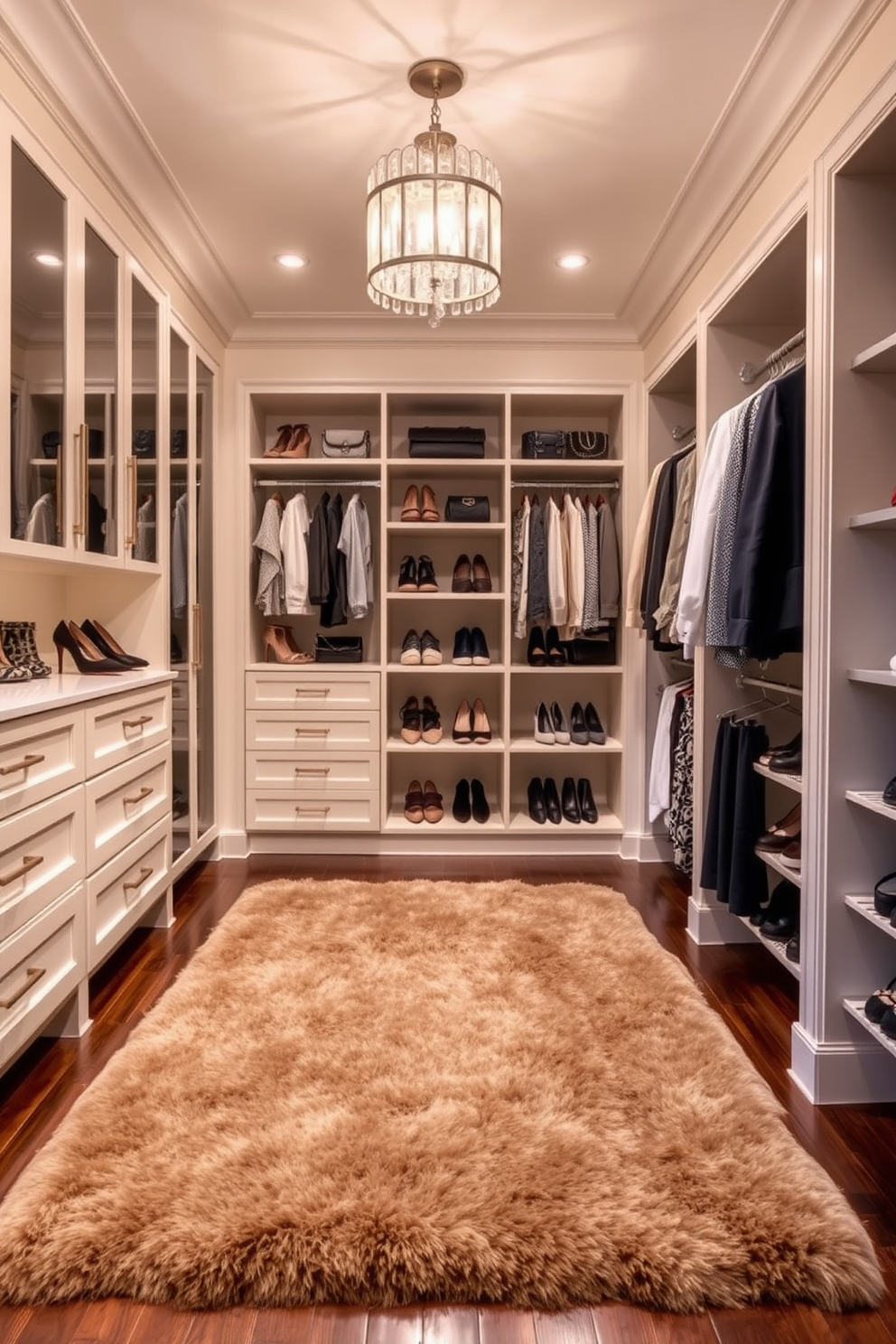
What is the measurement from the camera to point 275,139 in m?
2.39

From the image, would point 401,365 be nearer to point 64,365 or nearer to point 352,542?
point 352,542

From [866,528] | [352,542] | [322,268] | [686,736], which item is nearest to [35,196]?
[322,268]

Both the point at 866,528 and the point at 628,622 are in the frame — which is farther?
the point at 628,622

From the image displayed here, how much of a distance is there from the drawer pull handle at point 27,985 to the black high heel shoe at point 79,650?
3.51 feet

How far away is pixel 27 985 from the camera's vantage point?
1799 millimetres

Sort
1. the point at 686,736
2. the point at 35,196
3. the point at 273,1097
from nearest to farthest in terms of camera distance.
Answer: the point at 273,1097 → the point at 35,196 → the point at 686,736

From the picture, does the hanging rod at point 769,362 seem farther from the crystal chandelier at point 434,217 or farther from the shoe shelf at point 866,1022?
the shoe shelf at point 866,1022

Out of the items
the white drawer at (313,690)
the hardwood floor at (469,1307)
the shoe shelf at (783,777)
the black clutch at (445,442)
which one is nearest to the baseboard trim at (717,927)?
the hardwood floor at (469,1307)

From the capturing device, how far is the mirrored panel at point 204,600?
11.3 ft

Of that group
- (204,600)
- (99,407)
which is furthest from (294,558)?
(99,407)

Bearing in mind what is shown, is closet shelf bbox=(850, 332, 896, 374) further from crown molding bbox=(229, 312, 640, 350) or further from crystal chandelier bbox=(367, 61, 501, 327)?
crown molding bbox=(229, 312, 640, 350)

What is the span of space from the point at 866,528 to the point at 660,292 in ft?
6.28

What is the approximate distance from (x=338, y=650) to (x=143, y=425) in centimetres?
144

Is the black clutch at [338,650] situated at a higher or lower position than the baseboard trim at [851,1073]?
higher
